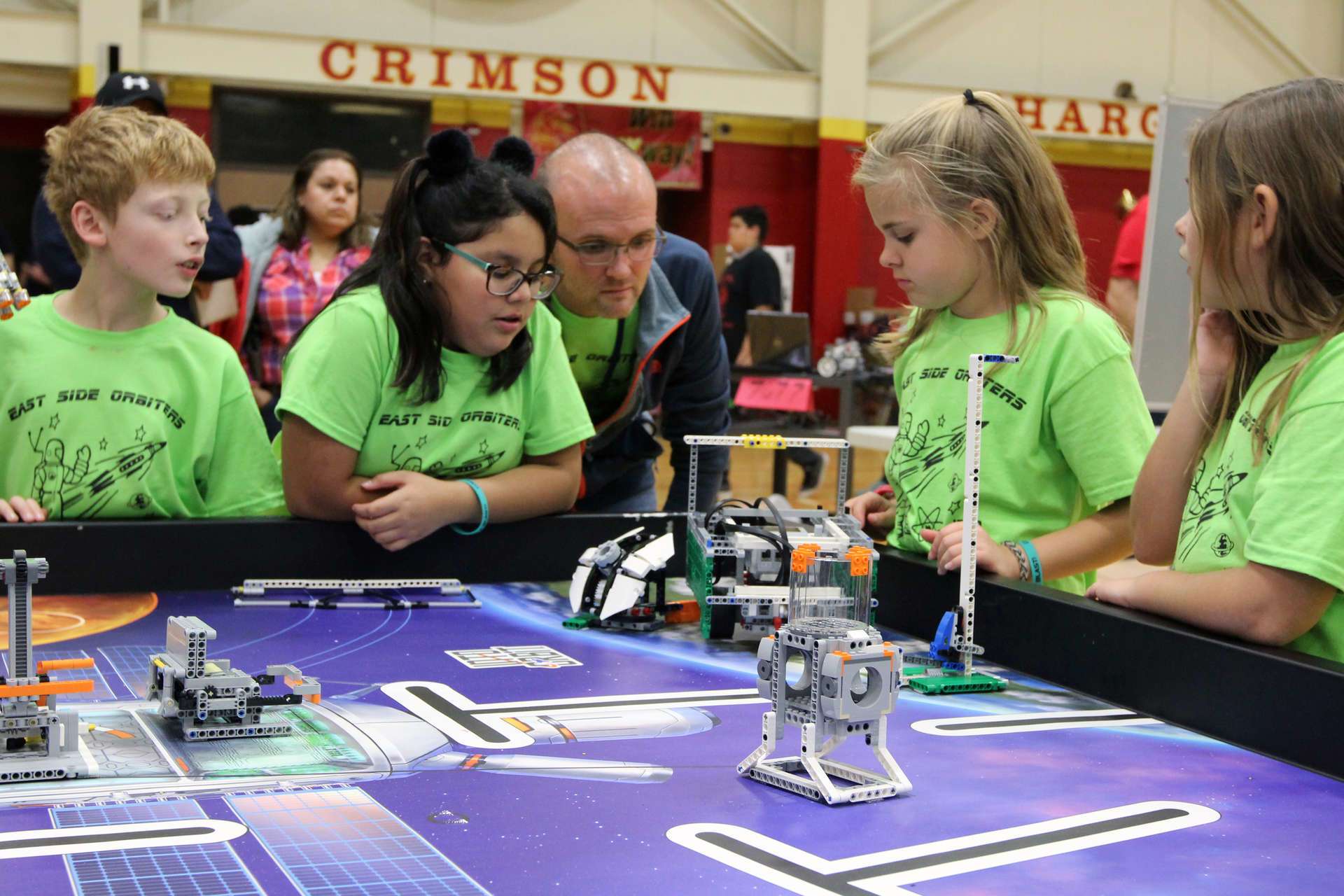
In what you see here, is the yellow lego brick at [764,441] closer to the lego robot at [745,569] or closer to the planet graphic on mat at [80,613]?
the lego robot at [745,569]

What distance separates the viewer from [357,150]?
998 cm

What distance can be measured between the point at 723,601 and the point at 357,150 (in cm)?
881

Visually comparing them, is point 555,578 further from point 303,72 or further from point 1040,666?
point 303,72

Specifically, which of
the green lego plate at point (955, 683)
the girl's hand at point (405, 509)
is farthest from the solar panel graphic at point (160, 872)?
the girl's hand at point (405, 509)

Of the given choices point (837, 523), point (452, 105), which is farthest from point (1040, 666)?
point (452, 105)

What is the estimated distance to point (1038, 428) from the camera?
194 centimetres

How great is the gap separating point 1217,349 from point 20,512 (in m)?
1.62

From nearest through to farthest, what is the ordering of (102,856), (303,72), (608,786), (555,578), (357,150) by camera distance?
(102,856) < (608,786) < (555,578) < (303,72) < (357,150)

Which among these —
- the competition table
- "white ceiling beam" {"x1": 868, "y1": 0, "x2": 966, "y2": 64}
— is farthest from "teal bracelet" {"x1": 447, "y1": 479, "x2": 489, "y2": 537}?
"white ceiling beam" {"x1": 868, "y1": 0, "x2": 966, "y2": 64}

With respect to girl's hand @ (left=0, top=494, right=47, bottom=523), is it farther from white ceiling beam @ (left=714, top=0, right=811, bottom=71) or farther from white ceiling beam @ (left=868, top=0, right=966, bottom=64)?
white ceiling beam @ (left=868, top=0, right=966, bottom=64)

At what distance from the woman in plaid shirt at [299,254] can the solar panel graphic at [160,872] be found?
8.52ft

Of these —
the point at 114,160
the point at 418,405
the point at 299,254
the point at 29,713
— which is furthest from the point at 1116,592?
the point at 299,254

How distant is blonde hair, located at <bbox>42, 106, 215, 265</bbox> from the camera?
7.04 ft

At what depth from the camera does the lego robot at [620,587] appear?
1.87 metres
